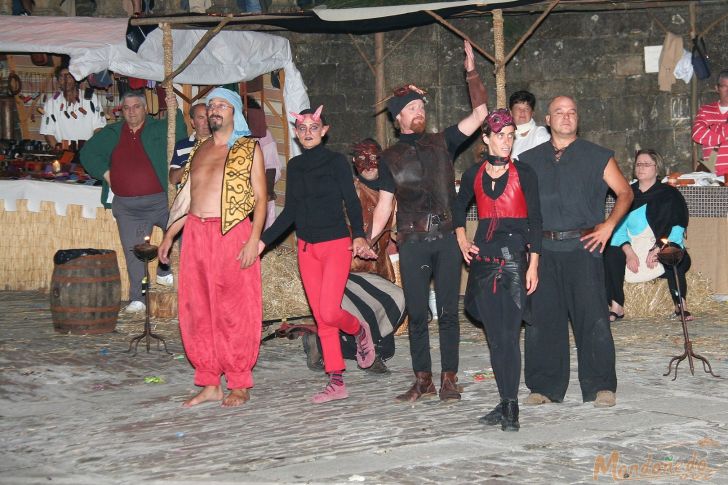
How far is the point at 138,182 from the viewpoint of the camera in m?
14.0

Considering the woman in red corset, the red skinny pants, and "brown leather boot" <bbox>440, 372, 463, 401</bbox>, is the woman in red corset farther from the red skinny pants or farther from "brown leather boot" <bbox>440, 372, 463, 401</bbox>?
the red skinny pants

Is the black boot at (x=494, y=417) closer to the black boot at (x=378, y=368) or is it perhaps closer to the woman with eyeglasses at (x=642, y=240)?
the black boot at (x=378, y=368)

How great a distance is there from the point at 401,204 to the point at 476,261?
935 millimetres

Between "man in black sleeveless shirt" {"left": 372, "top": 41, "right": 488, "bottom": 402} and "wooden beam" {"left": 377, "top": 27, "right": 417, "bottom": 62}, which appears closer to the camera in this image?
"man in black sleeveless shirt" {"left": 372, "top": 41, "right": 488, "bottom": 402}

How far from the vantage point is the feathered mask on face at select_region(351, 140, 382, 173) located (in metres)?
11.1

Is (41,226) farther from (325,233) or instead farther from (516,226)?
(516,226)

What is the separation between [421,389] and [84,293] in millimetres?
4569

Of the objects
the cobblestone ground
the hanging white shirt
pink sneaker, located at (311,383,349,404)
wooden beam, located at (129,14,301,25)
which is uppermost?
wooden beam, located at (129,14,301,25)

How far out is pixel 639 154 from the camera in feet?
42.6

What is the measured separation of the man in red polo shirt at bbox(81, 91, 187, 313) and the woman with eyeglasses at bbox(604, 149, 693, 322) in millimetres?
4793

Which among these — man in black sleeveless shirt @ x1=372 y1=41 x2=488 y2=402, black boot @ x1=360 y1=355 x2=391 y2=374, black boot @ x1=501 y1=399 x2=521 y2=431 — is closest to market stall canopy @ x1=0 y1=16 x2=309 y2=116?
black boot @ x1=360 y1=355 x2=391 y2=374

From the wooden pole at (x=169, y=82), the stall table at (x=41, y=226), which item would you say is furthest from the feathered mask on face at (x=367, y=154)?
the stall table at (x=41, y=226)

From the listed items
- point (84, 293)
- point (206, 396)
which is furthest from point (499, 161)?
point (84, 293)

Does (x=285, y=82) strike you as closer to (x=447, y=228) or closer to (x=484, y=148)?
(x=484, y=148)
